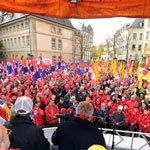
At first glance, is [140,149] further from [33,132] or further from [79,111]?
[33,132]

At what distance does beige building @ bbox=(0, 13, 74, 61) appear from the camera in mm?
23375

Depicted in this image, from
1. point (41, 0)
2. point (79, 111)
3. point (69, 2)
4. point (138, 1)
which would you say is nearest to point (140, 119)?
point (79, 111)

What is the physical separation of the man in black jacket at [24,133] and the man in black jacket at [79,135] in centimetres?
24

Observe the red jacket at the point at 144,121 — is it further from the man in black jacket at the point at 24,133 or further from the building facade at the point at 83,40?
the building facade at the point at 83,40

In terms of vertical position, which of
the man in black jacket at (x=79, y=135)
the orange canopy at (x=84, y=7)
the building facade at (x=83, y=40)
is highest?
the building facade at (x=83, y=40)

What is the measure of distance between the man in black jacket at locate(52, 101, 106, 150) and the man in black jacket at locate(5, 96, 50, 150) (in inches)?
9.4

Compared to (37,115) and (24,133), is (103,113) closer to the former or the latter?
(37,115)

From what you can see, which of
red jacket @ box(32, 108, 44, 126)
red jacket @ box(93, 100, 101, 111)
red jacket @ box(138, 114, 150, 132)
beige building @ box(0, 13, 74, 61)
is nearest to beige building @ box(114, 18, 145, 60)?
beige building @ box(0, 13, 74, 61)

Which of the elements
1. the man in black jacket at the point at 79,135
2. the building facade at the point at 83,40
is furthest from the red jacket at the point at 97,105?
the building facade at the point at 83,40

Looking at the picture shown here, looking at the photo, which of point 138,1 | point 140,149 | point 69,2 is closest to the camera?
point 138,1

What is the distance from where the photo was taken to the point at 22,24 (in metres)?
24.5

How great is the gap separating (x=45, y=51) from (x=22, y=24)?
7.28m

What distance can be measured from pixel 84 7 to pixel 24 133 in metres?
2.08

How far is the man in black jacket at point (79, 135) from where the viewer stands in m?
1.45
